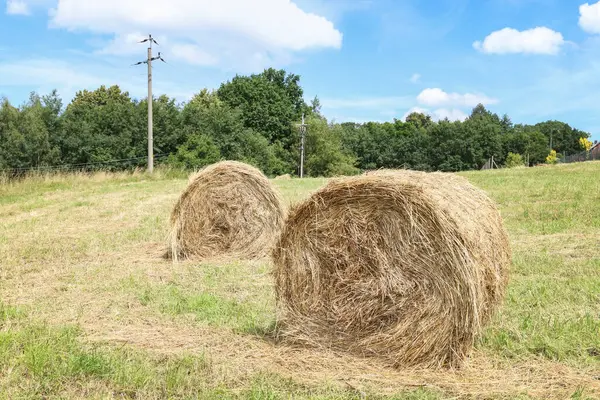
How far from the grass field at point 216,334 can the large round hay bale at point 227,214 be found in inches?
27.7

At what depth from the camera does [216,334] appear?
526cm

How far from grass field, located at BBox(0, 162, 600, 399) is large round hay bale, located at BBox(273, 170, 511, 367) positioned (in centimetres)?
28

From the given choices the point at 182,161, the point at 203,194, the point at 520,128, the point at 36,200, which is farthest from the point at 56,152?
the point at 520,128

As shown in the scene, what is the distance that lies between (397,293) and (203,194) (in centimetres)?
573

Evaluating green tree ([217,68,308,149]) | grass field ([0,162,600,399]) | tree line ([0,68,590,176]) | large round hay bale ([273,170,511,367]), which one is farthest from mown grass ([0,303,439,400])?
green tree ([217,68,308,149])

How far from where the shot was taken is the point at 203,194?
9828 mm

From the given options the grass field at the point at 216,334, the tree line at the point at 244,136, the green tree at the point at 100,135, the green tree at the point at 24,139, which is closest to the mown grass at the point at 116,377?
the grass field at the point at 216,334

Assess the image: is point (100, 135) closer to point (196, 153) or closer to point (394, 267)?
point (196, 153)

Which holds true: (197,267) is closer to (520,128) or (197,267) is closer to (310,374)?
(310,374)

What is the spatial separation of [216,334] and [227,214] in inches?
191

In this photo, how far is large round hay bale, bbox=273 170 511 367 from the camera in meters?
4.53

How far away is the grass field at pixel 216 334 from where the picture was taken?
4047mm

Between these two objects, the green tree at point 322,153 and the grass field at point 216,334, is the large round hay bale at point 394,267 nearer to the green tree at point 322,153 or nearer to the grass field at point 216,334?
the grass field at point 216,334

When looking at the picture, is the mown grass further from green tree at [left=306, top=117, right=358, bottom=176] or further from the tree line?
green tree at [left=306, top=117, right=358, bottom=176]
